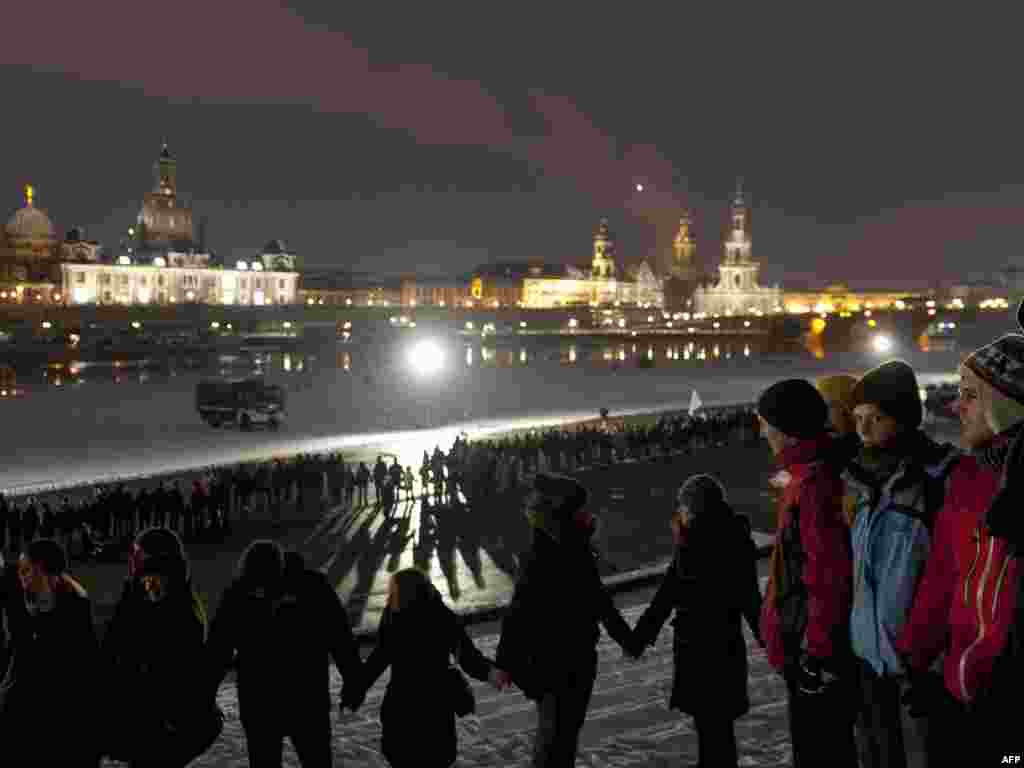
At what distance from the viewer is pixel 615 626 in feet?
14.7

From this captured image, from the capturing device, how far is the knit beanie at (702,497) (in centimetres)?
461

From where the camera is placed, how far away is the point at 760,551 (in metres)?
10.5

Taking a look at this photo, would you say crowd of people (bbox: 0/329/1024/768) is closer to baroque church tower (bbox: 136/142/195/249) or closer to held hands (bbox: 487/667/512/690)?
held hands (bbox: 487/667/512/690)

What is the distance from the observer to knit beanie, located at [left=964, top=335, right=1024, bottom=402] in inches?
111

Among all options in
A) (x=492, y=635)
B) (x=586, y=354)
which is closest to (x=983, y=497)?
(x=492, y=635)

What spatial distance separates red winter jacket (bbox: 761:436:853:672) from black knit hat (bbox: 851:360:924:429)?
322 mm

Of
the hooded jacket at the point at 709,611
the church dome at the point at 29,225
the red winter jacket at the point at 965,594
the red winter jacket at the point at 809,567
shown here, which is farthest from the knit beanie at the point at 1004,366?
the church dome at the point at 29,225

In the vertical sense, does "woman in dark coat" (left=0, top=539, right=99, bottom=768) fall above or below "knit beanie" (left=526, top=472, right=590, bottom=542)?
below

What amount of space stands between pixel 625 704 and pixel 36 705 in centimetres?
303

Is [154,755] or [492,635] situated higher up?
[154,755]

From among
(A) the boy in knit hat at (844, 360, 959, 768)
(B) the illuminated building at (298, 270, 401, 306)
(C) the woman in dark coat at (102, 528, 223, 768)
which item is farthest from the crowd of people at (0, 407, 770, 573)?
(B) the illuminated building at (298, 270, 401, 306)

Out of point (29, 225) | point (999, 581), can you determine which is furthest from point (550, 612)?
point (29, 225)

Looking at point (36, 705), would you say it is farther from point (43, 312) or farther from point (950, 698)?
point (43, 312)

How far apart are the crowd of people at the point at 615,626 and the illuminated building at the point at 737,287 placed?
127 metres
